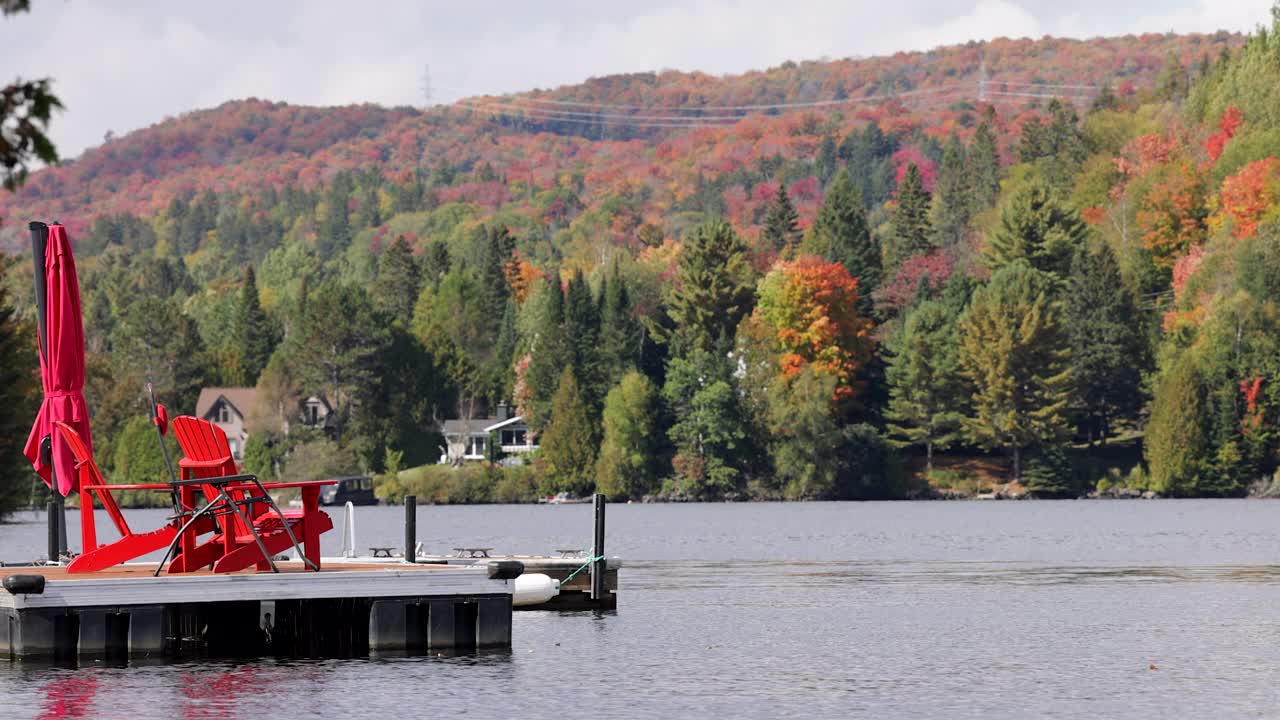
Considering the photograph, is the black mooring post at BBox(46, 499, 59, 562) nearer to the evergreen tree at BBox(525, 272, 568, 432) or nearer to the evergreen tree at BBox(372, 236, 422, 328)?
the evergreen tree at BBox(525, 272, 568, 432)

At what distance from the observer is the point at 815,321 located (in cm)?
13400

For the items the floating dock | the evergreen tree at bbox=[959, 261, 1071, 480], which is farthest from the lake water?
the evergreen tree at bbox=[959, 261, 1071, 480]

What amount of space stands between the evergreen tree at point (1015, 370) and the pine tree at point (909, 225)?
26343mm

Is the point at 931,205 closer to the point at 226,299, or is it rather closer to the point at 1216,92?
the point at 1216,92

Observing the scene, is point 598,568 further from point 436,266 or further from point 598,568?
point 436,266

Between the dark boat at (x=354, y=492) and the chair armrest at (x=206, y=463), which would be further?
the dark boat at (x=354, y=492)

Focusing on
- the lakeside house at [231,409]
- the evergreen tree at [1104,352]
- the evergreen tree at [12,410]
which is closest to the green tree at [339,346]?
the lakeside house at [231,409]

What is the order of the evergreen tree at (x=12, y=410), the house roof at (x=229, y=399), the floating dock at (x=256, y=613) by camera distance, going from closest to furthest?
the floating dock at (x=256, y=613), the evergreen tree at (x=12, y=410), the house roof at (x=229, y=399)

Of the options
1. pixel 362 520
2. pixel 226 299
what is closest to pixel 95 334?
pixel 226 299

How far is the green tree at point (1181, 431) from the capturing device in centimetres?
11950

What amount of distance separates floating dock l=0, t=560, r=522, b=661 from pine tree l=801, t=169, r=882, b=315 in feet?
367

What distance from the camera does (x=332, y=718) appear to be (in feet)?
84.8

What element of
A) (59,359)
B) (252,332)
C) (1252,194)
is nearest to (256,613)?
(59,359)

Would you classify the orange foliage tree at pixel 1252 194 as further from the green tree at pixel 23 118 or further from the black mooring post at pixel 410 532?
the green tree at pixel 23 118
